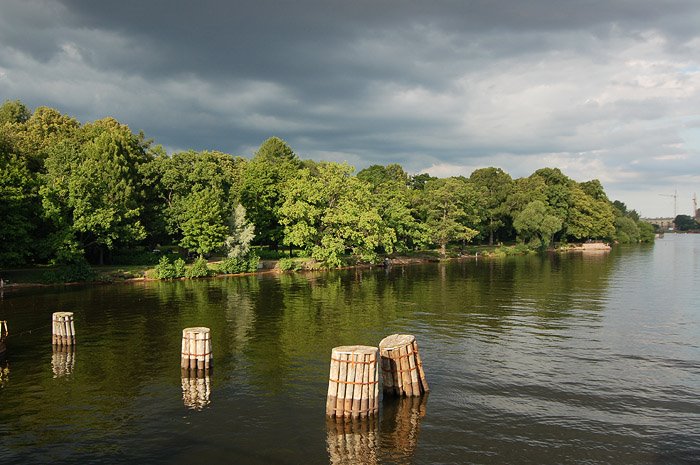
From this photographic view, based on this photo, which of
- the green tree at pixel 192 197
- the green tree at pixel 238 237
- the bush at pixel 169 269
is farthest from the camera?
the green tree at pixel 238 237

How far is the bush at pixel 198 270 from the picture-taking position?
222 ft

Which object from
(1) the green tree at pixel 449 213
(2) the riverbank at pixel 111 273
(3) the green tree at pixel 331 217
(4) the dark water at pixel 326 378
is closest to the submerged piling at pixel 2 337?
(4) the dark water at pixel 326 378

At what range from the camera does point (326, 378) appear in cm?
2358

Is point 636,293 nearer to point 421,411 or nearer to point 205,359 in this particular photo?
point 421,411

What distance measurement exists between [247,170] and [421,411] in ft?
246

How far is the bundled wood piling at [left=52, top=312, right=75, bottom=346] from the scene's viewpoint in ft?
96.0

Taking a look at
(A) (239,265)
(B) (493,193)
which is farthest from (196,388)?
(B) (493,193)

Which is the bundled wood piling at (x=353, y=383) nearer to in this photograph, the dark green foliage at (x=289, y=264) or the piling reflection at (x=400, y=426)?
the piling reflection at (x=400, y=426)

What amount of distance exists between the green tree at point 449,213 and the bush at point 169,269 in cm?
4998

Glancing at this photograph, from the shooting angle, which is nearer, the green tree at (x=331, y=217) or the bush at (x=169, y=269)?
the bush at (x=169, y=269)

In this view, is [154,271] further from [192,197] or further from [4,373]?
[4,373]

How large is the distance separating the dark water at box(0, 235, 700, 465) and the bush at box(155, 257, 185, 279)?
18392 mm

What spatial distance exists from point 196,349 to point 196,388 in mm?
2262

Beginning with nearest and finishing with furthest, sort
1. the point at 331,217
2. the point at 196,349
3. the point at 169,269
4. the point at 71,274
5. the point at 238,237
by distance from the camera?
1. the point at 196,349
2. the point at 71,274
3. the point at 169,269
4. the point at 238,237
5. the point at 331,217
